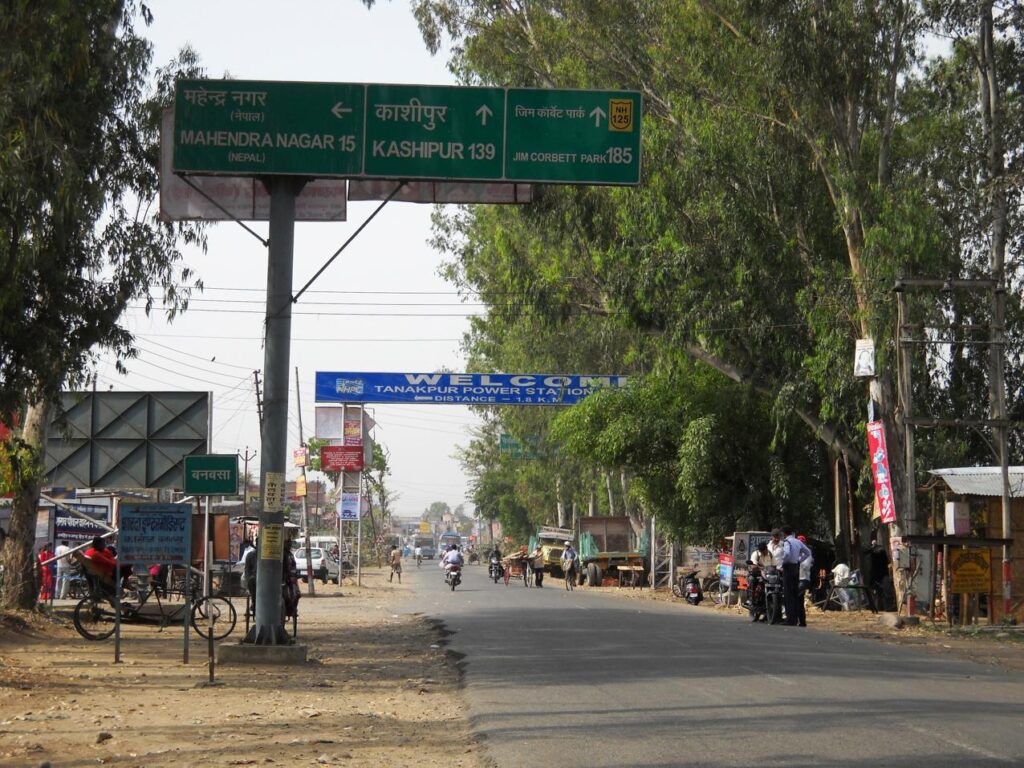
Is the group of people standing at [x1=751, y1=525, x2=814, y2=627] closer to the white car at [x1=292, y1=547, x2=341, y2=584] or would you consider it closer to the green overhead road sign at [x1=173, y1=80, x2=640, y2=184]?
the green overhead road sign at [x1=173, y1=80, x2=640, y2=184]

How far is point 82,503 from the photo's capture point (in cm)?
4091

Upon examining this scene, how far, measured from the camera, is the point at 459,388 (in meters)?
45.8

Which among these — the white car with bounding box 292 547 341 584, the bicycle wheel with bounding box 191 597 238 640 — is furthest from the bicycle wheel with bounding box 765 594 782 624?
the white car with bounding box 292 547 341 584

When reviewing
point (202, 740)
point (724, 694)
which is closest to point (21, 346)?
point (202, 740)

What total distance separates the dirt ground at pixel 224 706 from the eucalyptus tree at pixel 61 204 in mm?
3881

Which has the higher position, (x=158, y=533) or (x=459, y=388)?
(x=459, y=388)

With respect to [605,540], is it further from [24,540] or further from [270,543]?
[270,543]

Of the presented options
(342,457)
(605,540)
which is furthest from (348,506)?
(605,540)

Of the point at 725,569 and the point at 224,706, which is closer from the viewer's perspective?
the point at 224,706

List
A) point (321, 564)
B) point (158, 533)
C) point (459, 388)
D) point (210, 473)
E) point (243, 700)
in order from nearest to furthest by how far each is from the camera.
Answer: point (243, 700), point (158, 533), point (210, 473), point (459, 388), point (321, 564)

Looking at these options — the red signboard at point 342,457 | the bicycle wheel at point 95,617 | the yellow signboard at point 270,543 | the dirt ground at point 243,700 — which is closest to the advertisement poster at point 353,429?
the red signboard at point 342,457

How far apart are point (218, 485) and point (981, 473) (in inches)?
585

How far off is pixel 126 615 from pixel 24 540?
9.17 ft

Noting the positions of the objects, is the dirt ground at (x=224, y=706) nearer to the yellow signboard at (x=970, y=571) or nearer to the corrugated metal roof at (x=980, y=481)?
the yellow signboard at (x=970, y=571)
